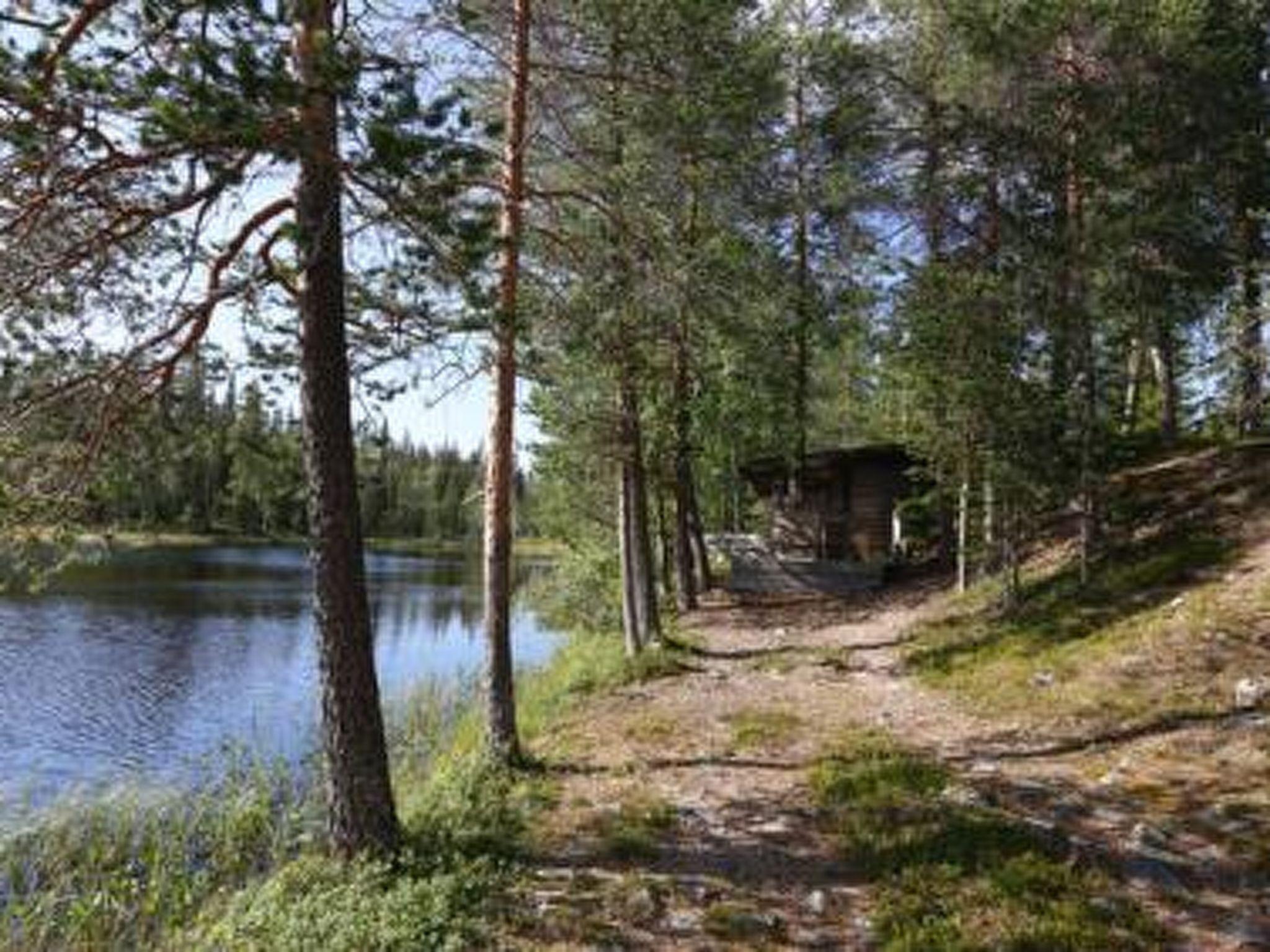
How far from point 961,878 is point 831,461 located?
1908 cm

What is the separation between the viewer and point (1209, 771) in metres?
8.62

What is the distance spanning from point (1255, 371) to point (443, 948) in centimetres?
958

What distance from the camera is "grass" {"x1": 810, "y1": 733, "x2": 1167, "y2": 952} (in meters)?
6.11

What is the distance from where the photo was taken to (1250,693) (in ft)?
33.0

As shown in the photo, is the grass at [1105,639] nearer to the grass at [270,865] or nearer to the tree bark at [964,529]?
the tree bark at [964,529]

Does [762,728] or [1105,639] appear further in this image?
[1105,639]

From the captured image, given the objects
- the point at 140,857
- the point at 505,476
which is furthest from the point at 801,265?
the point at 140,857

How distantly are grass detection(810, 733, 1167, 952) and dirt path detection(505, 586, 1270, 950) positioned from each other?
0.65 feet

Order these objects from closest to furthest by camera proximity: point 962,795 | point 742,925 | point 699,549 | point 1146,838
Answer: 1. point 742,925
2. point 1146,838
3. point 962,795
4. point 699,549

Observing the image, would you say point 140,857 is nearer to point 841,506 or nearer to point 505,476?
point 505,476

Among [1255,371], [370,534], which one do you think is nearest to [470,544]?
[370,534]

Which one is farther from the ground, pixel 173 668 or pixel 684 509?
pixel 684 509

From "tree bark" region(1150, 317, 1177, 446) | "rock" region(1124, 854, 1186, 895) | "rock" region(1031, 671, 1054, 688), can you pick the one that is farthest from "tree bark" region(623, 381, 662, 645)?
"tree bark" region(1150, 317, 1177, 446)

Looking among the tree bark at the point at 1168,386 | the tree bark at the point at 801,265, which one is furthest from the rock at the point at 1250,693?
the tree bark at the point at 1168,386
